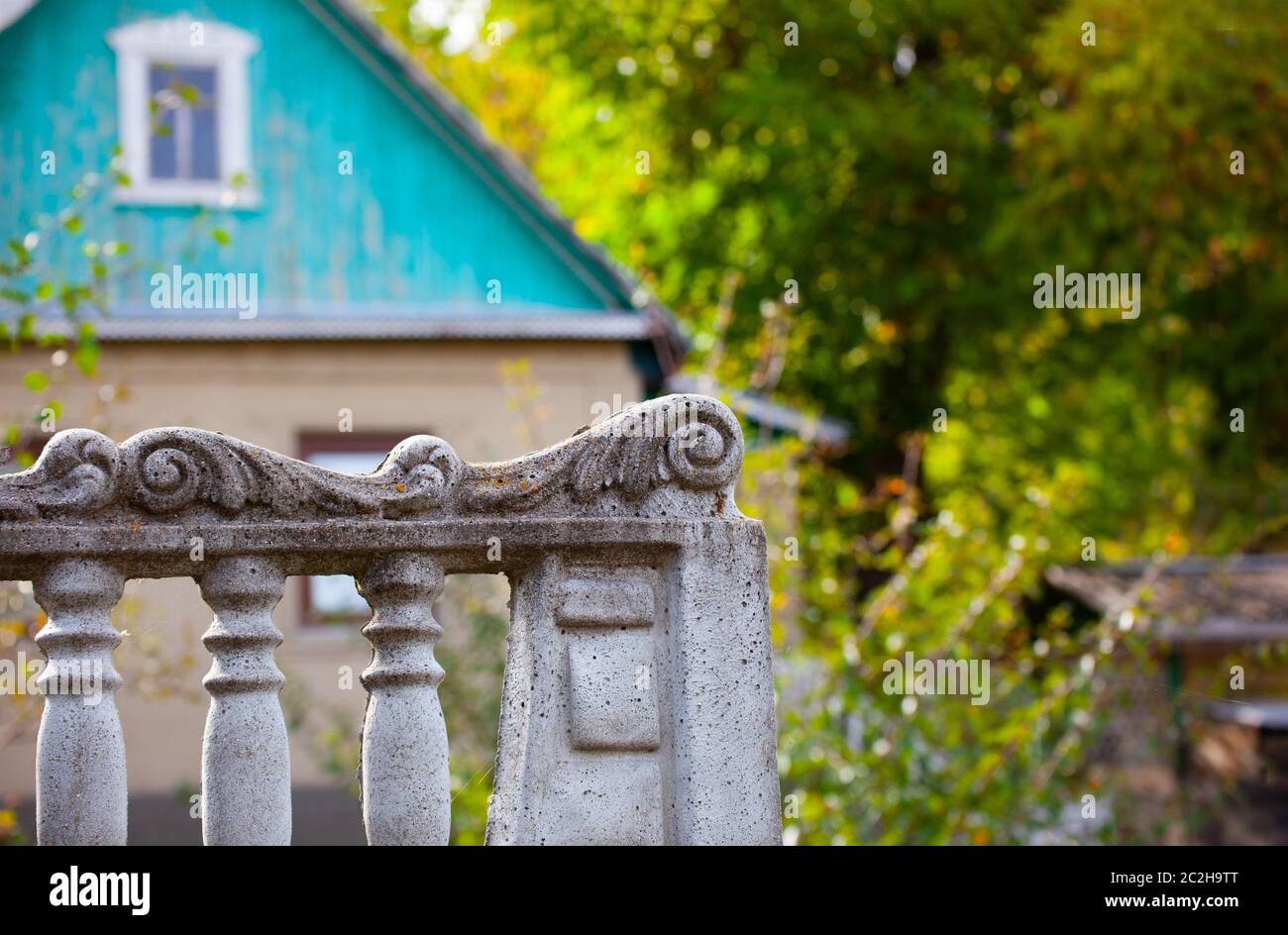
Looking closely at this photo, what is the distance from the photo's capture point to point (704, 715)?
2.56 metres

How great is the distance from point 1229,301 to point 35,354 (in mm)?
10179

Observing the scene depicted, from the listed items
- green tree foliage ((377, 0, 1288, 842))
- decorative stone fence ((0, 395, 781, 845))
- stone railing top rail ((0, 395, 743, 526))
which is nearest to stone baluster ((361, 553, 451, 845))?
decorative stone fence ((0, 395, 781, 845))

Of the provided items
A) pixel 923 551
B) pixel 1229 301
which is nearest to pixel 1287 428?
pixel 1229 301

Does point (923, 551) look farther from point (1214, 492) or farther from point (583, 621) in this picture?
point (1214, 492)

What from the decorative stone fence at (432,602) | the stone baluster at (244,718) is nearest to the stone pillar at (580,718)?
the decorative stone fence at (432,602)

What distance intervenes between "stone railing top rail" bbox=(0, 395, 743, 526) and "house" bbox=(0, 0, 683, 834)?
367 inches

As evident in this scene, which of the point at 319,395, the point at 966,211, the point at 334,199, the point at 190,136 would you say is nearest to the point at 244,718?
the point at 319,395

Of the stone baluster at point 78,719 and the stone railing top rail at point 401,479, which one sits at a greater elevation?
the stone railing top rail at point 401,479

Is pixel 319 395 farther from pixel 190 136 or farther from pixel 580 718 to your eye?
pixel 580 718

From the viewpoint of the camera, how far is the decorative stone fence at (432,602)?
7.63 ft

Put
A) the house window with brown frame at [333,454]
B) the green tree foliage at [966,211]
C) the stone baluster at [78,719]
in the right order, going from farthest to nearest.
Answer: the green tree foliage at [966,211]
the house window with brown frame at [333,454]
the stone baluster at [78,719]

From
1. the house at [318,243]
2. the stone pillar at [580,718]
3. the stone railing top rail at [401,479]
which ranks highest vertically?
the house at [318,243]

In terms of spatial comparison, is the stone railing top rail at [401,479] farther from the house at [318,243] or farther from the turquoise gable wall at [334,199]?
the turquoise gable wall at [334,199]

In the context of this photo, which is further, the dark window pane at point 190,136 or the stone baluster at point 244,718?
the dark window pane at point 190,136
